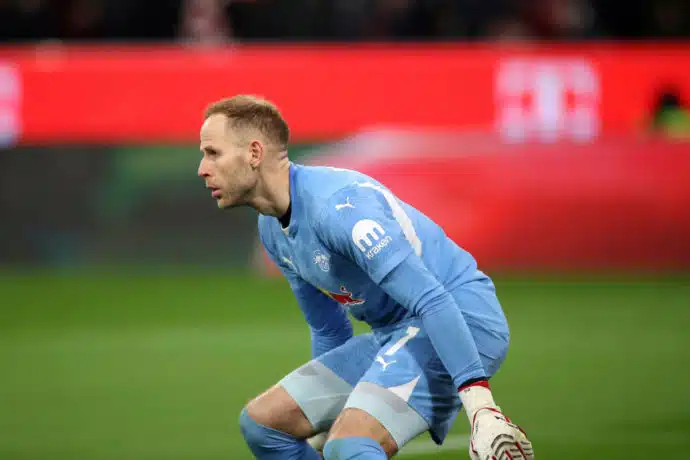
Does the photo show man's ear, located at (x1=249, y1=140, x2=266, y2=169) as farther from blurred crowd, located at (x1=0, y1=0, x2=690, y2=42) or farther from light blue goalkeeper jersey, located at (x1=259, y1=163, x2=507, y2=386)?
blurred crowd, located at (x1=0, y1=0, x2=690, y2=42)

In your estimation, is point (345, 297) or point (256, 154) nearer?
point (256, 154)

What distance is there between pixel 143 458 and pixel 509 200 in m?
7.31

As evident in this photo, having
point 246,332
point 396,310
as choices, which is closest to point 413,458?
point 396,310

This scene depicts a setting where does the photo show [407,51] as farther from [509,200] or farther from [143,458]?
[143,458]

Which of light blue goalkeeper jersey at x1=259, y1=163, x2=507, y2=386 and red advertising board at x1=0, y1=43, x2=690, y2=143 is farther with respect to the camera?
red advertising board at x1=0, y1=43, x2=690, y2=143

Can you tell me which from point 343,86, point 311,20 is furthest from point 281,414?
point 311,20

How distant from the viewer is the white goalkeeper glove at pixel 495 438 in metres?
4.07

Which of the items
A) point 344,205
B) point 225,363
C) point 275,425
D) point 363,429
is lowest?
point 225,363

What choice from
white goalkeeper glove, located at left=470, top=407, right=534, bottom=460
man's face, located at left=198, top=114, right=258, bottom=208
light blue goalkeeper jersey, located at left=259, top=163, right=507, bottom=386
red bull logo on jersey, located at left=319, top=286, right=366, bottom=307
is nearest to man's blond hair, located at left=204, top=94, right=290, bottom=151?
man's face, located at left=198, top=114, right=258, bottom=208

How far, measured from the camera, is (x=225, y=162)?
4684mm

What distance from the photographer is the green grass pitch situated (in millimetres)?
6652

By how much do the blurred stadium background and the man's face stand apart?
212 centimetres

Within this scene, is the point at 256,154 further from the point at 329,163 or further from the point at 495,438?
the point at 329,163

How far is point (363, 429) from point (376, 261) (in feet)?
2.02
